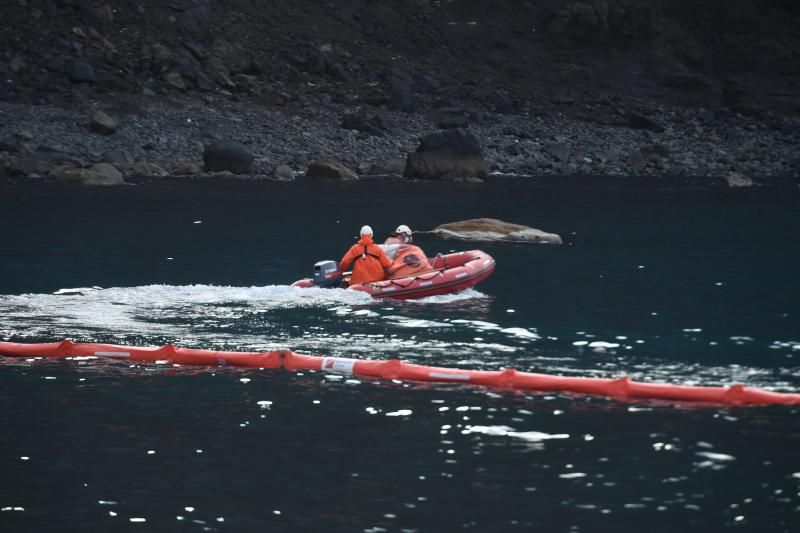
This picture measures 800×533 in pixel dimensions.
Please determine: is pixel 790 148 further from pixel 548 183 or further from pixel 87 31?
pixel 87 31

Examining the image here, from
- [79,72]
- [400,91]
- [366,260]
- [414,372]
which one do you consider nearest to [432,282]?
[366,260]

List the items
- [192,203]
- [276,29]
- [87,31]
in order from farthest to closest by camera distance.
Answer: [276,29] < [87,31] < [192,203]

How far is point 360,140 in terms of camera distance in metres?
59.4

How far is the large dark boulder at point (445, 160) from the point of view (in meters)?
52.4

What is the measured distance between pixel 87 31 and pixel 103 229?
116 feet

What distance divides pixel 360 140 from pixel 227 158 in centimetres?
922

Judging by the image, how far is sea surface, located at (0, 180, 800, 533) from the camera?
433 inches

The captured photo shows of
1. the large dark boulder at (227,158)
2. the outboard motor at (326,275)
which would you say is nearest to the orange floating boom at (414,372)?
the outboard motor at (326,275)

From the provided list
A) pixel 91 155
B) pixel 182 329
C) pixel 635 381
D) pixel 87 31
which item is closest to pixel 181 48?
pixel 87 31

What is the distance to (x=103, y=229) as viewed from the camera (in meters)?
34.0

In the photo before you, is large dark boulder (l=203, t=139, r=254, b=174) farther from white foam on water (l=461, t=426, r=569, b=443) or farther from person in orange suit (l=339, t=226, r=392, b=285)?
white foam on water (l=461, t=426, r=569, b=443)

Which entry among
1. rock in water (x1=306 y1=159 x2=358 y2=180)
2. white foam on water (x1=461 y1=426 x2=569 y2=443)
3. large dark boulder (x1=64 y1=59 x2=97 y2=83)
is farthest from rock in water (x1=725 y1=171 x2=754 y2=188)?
white foam on water (x1=461 y1=426 x2=569 y2=443)

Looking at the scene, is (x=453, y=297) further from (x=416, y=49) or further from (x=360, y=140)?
(x=416, y=49)

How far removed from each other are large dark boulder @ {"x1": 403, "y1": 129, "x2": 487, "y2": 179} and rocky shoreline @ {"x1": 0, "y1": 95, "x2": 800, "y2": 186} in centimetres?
188
